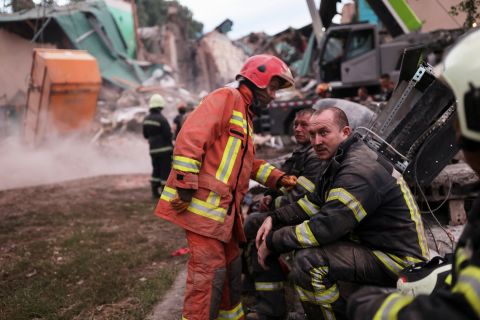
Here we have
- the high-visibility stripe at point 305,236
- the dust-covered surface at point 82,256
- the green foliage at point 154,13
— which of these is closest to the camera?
the high-visibility stripe at point 305,236

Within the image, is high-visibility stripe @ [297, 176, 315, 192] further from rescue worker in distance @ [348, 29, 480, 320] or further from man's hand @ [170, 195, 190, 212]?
rescue worker in distance @ [348, 29, 480, 320]

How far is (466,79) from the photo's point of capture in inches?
44.5

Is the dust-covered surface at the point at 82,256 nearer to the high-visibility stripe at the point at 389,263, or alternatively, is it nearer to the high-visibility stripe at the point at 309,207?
the high-visibility stripe at the point at 309,207

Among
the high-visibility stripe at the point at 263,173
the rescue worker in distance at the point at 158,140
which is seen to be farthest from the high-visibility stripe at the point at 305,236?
the rescue worker in distance at the point at 158,140

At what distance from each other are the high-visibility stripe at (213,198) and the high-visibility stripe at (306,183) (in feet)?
2.32

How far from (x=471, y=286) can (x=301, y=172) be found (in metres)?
2.29

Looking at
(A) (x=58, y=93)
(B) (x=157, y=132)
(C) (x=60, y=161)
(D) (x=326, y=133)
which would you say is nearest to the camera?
(D) (x=326, y=133)

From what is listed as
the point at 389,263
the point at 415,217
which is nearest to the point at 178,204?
the point at 389,263

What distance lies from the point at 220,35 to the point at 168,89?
736 centimetres

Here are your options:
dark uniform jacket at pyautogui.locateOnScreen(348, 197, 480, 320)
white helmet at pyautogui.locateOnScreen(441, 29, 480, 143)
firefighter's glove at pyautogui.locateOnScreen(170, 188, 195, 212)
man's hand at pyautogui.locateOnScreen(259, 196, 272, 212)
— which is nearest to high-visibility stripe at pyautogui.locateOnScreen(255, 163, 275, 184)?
man's hand at pyautogui.locateOnScreen(259, 196, 272, 212)

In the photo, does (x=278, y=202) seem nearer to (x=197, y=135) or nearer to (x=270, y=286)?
(x=270, y=286)

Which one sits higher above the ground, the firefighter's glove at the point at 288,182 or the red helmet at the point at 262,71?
the red helmet at the point at 262,71

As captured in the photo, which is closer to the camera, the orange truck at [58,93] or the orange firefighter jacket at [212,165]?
the orange firefighter jacket at [212,165]

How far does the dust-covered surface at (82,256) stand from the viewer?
3.40 metres
